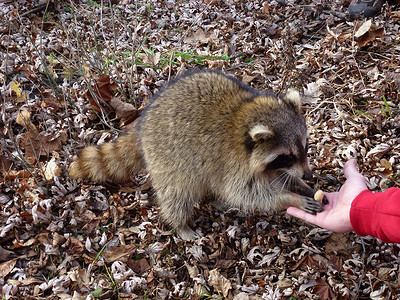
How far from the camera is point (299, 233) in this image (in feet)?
11.6

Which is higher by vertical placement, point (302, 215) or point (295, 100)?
point (295, 100)

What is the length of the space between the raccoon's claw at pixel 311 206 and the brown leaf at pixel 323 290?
54 cm

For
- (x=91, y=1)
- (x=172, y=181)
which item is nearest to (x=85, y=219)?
(x=172, y=181)

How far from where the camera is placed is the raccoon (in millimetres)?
3334

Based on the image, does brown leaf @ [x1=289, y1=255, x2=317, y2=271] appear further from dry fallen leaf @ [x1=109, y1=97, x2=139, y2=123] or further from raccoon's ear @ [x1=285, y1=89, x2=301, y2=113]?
dry fallen leaf @ [x1=109, y1=97, x2=139, y2=123]

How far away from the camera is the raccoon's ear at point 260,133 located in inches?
124

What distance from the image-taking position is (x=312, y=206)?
10.8 ft

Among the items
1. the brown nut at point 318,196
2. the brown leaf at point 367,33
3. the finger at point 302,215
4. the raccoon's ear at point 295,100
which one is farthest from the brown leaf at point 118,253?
the brown leaf at point 367,33

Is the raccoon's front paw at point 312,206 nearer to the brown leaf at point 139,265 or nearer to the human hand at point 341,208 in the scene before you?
the human hand at point 341,208

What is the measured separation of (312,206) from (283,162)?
0.43 meters

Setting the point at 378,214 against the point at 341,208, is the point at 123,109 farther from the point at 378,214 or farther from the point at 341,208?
the point at 378,214

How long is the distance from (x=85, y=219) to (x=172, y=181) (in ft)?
3.15

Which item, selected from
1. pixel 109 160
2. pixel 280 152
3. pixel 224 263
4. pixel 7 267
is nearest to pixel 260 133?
pixel 280 152

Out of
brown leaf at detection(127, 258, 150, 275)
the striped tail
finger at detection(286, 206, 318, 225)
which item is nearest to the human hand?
finger at detection(286, 206, 318, 225)
